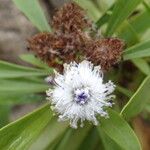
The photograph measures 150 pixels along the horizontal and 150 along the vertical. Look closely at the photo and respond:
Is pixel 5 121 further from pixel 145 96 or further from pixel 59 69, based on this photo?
pixel 145 96

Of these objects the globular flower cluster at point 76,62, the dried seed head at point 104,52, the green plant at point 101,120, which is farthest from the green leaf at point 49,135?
the dried seed head at point 104,52

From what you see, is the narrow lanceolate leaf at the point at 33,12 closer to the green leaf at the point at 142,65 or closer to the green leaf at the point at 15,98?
the green leaf at the point at 15,98

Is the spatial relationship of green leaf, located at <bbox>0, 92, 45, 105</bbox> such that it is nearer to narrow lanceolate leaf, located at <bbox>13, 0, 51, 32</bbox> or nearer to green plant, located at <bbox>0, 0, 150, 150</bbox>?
green plant, located at <bbox>0, 0, 150, 150</bbox>

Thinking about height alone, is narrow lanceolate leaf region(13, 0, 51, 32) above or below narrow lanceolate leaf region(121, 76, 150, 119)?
above

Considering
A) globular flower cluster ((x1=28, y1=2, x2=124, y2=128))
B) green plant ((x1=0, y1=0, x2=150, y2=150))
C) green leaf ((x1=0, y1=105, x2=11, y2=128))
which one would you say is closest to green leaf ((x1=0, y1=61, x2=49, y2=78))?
green plant ((x1=0, y1=0, x2=150, y2=150))

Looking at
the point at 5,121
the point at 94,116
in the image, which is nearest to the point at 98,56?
the point at 94,116
